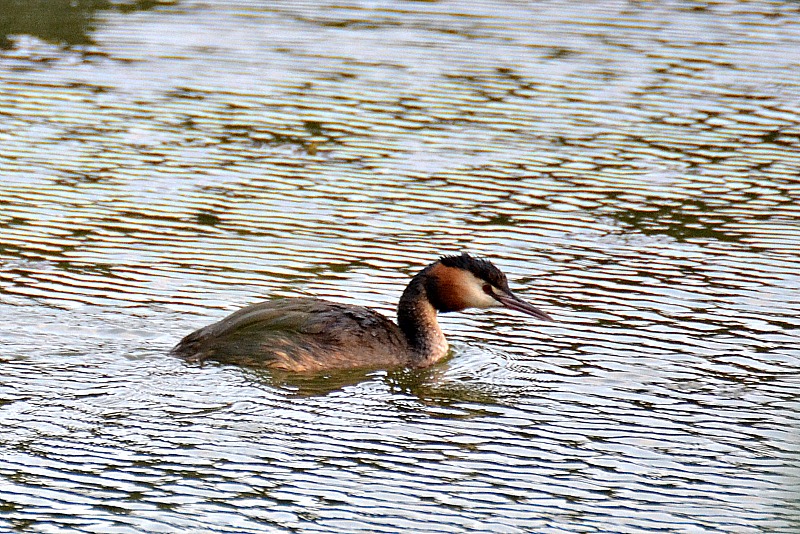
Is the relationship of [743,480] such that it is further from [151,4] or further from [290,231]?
[151,4]

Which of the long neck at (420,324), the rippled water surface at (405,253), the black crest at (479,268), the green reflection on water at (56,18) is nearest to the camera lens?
the rippled water surface at (405,253)

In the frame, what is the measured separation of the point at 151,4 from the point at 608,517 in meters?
18.4

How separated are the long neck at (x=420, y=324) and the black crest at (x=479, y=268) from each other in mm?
235

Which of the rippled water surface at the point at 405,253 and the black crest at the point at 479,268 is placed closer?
the rippled water surface at the point at 405,253

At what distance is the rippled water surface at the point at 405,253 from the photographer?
8.56m

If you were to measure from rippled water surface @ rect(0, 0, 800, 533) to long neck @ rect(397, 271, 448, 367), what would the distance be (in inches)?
11.0

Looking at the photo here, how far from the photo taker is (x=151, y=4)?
24891 mm

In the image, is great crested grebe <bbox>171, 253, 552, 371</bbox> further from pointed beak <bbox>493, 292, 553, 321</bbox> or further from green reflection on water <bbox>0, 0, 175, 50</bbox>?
green reflection on water <bbox>0, 0, 175, 50</bbox>

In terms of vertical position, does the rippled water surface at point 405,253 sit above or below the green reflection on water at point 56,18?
below

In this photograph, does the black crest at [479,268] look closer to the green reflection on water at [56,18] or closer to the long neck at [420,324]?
the long neck at [420,324]

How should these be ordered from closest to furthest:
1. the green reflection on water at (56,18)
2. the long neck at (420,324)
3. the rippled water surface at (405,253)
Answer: the rippled water surface at (405,253), the long neck at (420,324), the green reflection on water at (56,18)

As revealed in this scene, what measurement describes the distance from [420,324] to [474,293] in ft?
1.66

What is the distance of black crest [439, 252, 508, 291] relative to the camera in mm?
11289

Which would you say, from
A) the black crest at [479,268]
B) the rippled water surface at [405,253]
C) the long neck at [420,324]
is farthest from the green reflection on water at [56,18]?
the black crest at [479,268]
